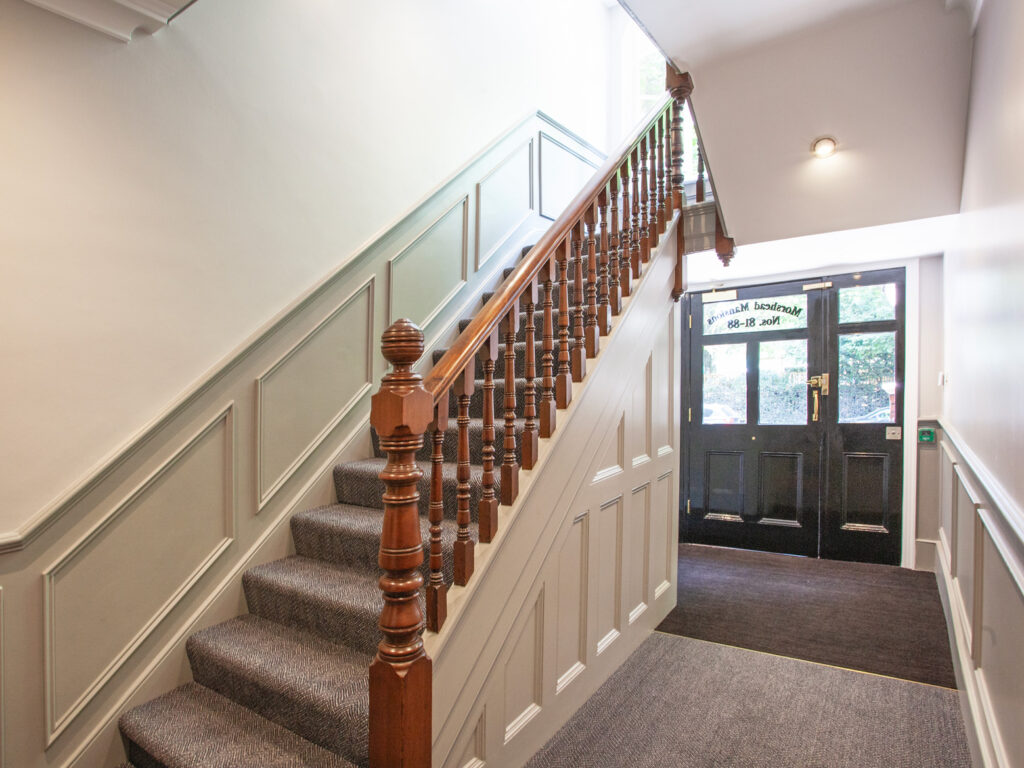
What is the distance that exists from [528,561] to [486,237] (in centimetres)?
216

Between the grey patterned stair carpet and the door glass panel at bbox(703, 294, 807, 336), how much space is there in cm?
309

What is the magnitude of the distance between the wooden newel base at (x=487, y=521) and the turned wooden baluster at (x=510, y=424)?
9cm

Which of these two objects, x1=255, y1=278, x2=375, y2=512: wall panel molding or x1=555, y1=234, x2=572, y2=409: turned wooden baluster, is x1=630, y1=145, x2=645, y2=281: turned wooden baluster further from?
x1=255, y1=278, x2=375, y2=512: wall panel molding

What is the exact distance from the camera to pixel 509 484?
5.58 feet

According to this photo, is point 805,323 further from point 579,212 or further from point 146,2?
point 146,2

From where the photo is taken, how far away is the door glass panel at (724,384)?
4.59 metres

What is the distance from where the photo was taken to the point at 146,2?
175 centimetres

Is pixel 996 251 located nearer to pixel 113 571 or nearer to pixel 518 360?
pixel 518 360

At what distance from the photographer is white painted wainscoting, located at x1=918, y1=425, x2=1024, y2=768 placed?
128cm

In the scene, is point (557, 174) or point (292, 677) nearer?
point (292, 677)

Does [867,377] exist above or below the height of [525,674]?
above

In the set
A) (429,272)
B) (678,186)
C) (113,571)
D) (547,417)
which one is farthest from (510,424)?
(678,186)

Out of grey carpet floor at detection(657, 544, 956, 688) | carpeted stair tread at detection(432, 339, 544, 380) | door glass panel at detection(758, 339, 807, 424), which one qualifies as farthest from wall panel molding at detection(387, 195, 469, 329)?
door glass panel at detection(758, 339, 807, 424)

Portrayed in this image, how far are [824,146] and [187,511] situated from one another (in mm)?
2952
